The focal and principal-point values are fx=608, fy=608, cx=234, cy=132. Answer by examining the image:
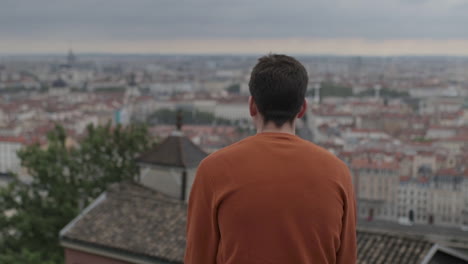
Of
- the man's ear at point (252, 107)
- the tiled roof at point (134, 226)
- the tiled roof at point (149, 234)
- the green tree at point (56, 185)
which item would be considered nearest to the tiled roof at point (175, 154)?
the tiled roof at point (149, 234)

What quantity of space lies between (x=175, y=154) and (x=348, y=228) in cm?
618

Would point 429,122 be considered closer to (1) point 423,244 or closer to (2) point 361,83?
(2) point 361,83

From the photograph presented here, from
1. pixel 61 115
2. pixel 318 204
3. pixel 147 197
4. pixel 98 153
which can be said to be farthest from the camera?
pixel 61 115

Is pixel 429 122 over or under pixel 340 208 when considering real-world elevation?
under

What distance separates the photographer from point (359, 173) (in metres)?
26.5

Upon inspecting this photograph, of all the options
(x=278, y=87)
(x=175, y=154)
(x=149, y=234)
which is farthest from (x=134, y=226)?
(x=278, y=87)

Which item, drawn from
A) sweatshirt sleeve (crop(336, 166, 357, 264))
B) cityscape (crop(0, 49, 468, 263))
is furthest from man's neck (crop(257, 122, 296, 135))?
cityscape (crop(0, 49, 468, 263))

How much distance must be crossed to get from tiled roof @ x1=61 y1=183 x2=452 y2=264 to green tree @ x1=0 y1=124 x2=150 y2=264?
149 centimetres

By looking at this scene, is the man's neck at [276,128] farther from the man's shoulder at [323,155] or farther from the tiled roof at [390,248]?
the tiled roof at [390,248]

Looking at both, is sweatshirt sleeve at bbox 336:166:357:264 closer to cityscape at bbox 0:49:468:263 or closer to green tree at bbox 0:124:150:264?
cityscape at bbox 0:49:468:263

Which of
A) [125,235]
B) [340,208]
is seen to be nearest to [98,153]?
[125,235]

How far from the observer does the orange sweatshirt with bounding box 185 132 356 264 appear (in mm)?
1125

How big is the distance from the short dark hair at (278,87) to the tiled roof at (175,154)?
5.96 metres

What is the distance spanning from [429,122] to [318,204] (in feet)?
167
